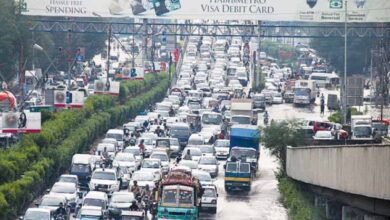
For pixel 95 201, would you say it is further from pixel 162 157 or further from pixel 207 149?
pixel 207 149

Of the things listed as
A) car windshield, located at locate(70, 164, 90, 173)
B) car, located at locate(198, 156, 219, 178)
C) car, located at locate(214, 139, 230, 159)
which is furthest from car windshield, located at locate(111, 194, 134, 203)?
car, located at locate(214, 139, 230, 159)

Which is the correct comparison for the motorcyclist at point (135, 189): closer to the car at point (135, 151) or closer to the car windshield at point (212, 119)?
the car at point (135, 151)

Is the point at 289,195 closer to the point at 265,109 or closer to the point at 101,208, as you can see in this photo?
the point at 101,208

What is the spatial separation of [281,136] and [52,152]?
9453 mm

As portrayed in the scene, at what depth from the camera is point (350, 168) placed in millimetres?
34844

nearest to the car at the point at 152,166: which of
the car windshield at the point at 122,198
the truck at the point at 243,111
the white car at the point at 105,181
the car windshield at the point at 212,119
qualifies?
the white car at the point at 105,181

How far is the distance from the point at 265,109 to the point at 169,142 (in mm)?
24064

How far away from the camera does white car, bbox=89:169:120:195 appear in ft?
169

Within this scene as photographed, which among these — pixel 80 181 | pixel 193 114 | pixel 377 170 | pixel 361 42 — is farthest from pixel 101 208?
pixel 361 42

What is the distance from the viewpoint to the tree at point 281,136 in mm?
59703

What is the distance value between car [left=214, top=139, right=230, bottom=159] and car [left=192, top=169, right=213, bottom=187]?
31.5ft

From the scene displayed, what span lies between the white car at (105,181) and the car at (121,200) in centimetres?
293

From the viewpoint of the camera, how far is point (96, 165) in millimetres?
56688

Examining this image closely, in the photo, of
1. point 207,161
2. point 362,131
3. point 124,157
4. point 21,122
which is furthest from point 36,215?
point 362,131
